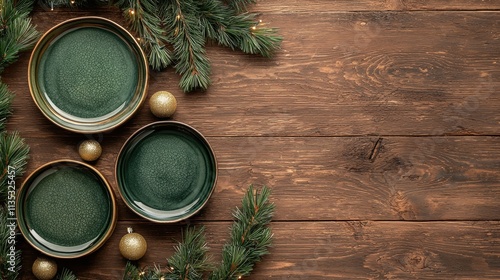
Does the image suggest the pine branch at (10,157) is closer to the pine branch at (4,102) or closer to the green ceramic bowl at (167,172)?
the pine branch at (4,102)

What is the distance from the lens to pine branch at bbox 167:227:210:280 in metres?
1.28

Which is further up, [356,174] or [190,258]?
[356,174]

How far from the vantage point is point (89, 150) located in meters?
1.30

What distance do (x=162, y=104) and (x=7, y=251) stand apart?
47cm

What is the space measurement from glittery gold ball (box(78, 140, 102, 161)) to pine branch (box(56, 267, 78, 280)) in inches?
10.0

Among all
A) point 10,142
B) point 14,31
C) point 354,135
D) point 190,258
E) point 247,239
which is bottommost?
point 10,142

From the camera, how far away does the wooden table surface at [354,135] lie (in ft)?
4.41

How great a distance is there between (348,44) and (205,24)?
1.10ft

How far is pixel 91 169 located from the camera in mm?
1289

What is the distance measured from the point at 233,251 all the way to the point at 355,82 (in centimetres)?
48

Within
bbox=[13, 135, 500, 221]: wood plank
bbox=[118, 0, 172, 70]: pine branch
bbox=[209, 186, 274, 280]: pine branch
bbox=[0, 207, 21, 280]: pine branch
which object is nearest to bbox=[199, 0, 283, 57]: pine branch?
bbox=[118, 0, 172, 70]: pine branch

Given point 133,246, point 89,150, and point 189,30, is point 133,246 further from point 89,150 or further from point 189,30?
point 189,30

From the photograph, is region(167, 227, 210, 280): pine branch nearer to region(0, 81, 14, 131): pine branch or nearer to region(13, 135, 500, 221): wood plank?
region(13, 135, 500, 221): wood plank

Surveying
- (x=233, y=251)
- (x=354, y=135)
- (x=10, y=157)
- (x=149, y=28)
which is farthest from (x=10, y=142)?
(x=354, y=135)
